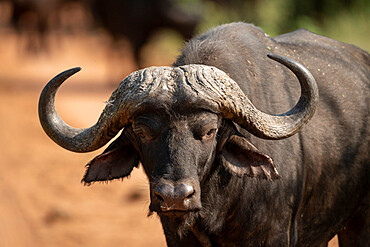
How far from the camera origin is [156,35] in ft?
66.1

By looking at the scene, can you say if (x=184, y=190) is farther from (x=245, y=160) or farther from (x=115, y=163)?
(x=115, y=163)

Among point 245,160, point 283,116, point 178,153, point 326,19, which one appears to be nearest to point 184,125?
point 178,153

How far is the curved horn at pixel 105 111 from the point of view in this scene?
12.2ft

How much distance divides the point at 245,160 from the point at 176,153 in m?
0.57

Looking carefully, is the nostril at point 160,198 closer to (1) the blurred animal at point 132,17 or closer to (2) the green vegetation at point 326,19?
(2) the green vegetation at point 326,19

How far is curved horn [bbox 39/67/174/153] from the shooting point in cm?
371

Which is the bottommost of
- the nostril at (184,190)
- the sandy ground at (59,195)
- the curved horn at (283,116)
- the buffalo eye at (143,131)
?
the sandy ground at (59,195)

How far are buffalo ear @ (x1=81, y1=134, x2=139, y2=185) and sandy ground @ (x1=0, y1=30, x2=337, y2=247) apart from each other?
714mm

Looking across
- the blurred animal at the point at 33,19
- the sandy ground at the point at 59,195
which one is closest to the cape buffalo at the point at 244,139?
the sandy ground at the point at 59,195

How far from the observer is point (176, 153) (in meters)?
3.58

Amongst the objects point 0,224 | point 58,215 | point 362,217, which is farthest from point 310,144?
point 58,215

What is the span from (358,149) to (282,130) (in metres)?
1.22

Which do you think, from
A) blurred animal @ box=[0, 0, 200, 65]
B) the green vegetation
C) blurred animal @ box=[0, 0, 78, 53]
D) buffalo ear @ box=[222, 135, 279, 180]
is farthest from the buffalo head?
blurred animal @ box=[0, 0, 78, 53]

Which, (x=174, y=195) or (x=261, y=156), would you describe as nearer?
(x=174, y=195)
